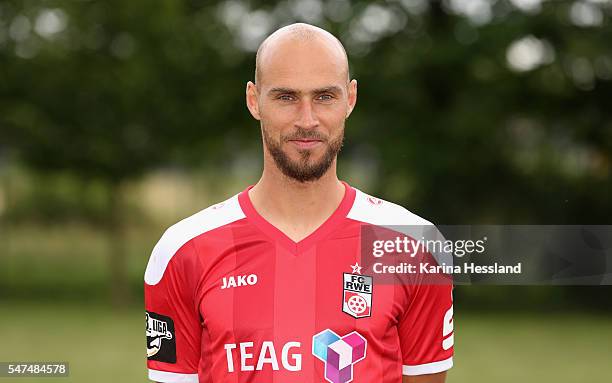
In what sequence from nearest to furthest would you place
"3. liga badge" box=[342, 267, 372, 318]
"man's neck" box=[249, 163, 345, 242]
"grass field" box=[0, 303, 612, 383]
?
"3. liga badge" box=[342, 267, 372, 318]
"man's neck" box=[249, 163, 345, 242]
"grass field" box=[0, 303, 612, 383]

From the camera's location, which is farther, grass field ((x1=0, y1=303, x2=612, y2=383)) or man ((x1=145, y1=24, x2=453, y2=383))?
grass field ((x1=0, y1=303, x2=612, y2=383))

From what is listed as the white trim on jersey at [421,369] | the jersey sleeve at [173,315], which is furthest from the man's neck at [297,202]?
the white trim on jersey at [421,369]

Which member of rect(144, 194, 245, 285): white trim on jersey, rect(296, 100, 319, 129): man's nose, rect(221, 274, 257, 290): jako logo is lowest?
rect(221, 274, 257, 290): jako logo

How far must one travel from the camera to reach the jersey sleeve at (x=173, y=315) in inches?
135

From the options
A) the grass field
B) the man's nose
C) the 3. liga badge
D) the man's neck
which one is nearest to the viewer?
the man's nose

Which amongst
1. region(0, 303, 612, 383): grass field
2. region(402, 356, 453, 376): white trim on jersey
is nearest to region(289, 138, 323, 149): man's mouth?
region(402, 356, 453, 376): white trim on jersey

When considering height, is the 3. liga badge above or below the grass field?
below

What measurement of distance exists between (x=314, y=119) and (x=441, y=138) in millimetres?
16396

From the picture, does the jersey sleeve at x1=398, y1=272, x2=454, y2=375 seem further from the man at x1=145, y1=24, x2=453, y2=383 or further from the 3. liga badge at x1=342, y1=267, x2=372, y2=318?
the 3. liga badge at x1=342, y1=267, x2=372, y2=318

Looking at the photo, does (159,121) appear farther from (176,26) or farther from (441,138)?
(441,138)

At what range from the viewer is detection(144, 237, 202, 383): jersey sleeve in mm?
3436

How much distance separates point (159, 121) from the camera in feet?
65.5

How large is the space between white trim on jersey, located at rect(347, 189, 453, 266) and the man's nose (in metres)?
0.52

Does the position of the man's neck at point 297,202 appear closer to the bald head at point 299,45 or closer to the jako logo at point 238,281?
the jako logo at point 238,281
